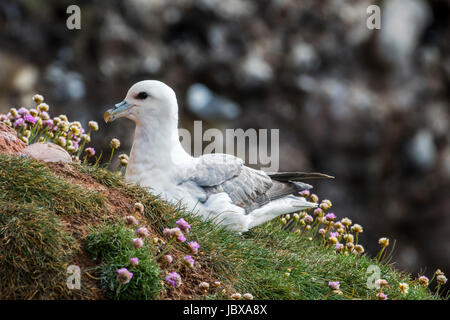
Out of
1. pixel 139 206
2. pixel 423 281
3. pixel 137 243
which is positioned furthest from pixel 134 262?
pixel 423 281

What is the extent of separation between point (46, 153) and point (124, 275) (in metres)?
1.32

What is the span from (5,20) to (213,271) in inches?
342

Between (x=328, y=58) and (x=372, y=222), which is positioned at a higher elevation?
(x=328, y=58)

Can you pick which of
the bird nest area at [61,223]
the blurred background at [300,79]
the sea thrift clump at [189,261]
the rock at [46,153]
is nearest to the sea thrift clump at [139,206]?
the bird nest area at [61,223]

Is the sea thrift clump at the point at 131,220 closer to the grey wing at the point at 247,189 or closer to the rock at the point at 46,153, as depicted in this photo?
the rock at the point at 46,153

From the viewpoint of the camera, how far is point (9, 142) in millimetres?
4035

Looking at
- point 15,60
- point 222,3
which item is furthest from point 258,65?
point 15,60

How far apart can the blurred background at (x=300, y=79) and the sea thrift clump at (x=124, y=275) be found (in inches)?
278

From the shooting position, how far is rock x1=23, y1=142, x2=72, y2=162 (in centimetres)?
393

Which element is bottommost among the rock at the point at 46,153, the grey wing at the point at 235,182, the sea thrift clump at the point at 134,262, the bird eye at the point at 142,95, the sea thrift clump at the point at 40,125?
the sea thrift clump at the point at 134,262

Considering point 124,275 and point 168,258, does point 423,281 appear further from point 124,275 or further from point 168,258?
point 124,275

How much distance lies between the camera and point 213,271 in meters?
3.64

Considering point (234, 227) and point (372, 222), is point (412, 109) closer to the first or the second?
point (372, 222)

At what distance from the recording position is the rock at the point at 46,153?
12.9ft
